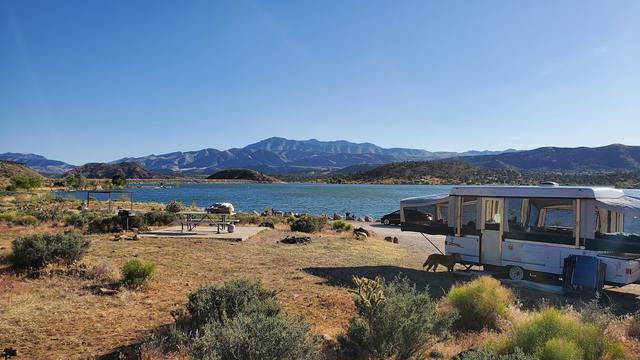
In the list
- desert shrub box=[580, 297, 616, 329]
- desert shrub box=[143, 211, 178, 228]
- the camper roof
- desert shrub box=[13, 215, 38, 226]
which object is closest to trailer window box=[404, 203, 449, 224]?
the camper roof

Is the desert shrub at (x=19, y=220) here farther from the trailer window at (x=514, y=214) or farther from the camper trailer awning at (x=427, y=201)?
the trailer window at (x=514, y=214)

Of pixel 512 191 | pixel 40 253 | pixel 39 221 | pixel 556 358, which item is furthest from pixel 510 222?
pixel 39 221

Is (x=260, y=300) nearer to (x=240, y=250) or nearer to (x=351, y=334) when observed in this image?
(x=351, y=334)

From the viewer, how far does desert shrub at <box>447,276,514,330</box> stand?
23.7 feet

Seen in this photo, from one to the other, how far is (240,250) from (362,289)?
973 cm

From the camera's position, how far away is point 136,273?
9.23 meters

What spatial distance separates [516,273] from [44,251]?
10656 mm

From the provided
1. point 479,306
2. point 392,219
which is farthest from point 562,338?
point 392,219

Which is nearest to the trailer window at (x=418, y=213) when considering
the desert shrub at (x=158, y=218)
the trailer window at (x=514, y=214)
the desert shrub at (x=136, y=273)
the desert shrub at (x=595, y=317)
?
the trailer window at (x=514, y=214)

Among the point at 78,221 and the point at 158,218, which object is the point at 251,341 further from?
the point at 158,218

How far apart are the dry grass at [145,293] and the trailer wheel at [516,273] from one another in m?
3.51

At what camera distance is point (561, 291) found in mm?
10312

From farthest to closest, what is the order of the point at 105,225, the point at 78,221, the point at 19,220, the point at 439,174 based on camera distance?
the point at 439,174 → the point at 19,220 → the point at 78,221 → the point at 105,225

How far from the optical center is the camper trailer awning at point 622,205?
9.87m
